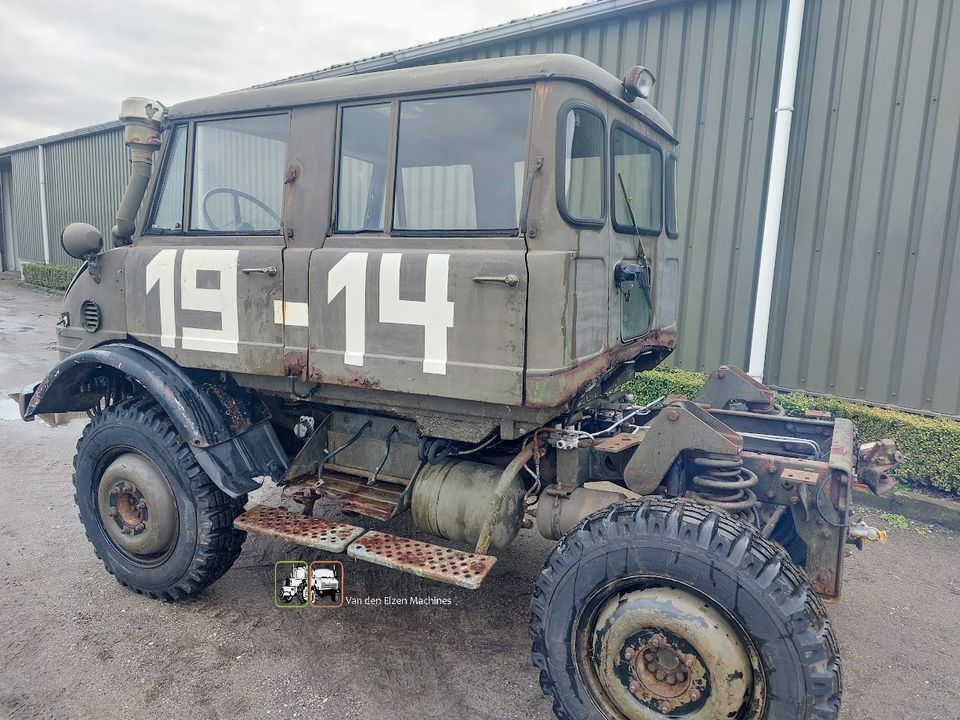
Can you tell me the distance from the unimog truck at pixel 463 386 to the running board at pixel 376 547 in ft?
0.06

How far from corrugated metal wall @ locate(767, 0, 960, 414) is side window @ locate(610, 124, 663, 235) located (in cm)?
332

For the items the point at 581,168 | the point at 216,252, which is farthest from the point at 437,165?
the point at 216,252

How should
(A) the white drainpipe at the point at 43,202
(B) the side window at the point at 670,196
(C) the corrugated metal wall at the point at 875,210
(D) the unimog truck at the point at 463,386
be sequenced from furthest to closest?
(A) the white drainpipe at the point at 43,202
(C) the corrugated metal wall at the point at 875,210
(B) the side window at the point at 670,196
(D) the unimog truck at the point at 463,386

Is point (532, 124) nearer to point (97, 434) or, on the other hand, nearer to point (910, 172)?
point (97, 434)

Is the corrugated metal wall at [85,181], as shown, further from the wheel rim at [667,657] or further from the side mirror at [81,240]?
the wheel rim at [667,657]

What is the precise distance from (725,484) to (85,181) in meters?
19.8

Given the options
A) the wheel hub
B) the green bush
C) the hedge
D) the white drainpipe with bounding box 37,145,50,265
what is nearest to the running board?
the wheel hub

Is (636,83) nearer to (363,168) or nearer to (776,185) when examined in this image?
(363,168)

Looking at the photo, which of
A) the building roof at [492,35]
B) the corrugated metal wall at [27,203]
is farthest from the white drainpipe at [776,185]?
the corrugated metal wall at [27,203]

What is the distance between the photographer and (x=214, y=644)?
11.7 ft

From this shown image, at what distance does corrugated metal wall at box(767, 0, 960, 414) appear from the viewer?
5965 mm

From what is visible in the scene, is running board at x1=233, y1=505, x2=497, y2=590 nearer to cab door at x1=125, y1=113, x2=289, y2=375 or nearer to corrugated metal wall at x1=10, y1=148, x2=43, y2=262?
cab door at x1=125, y1=113, x2=289, y2=375

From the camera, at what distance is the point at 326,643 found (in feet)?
11.8

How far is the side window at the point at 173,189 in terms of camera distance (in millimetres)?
3873
